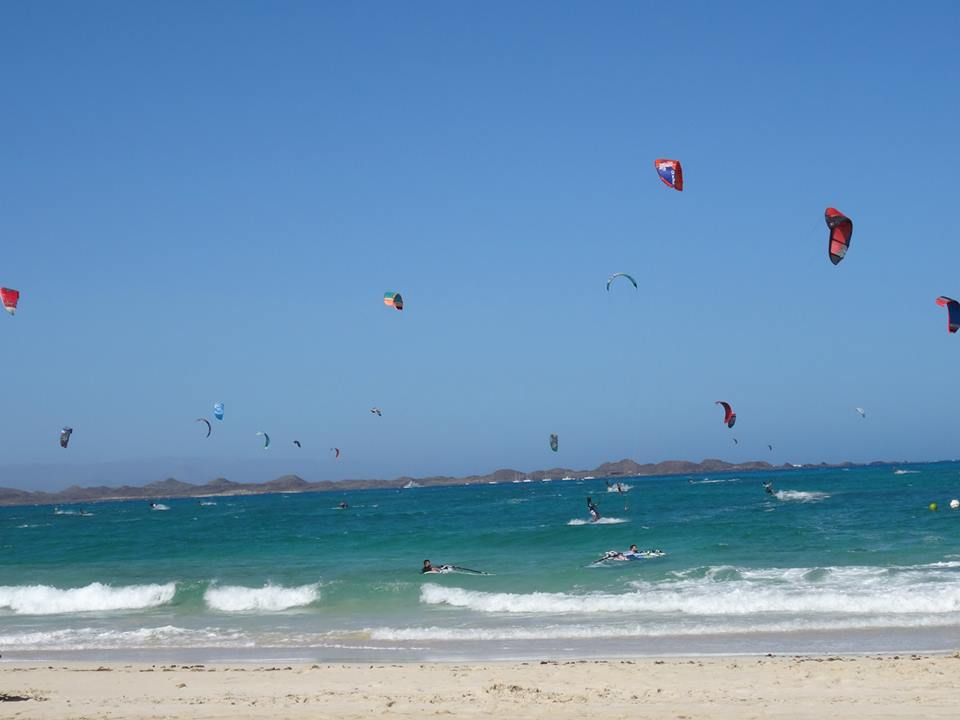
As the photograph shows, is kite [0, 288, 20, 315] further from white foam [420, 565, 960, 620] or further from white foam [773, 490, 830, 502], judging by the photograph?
white foam [773, 490, 830, 502]

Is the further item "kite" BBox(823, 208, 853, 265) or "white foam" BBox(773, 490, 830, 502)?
"white foam" BBox(773, 490, 830, 502)

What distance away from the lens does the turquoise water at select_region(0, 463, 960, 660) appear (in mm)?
15203

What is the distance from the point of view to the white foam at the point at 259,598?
68.5ft

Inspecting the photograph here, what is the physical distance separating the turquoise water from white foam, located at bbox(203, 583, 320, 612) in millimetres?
63

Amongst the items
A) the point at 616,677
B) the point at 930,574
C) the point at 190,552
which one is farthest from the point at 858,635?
the point at 190,552

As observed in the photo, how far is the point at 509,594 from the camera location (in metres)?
20.2

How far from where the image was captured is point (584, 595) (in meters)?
19.5

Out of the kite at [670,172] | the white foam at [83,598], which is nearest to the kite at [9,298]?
the white foam at [83,598]

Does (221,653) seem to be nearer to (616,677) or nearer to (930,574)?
(616,677)

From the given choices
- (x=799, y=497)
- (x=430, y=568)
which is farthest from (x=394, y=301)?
(x=799, y=497)

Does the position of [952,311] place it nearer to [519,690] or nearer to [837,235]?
[837,235]

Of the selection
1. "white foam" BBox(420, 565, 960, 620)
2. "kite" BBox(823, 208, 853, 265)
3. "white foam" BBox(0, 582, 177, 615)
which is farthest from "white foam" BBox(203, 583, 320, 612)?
"kite" BBox(823, 208, 853, 265)

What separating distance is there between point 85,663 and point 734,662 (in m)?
8.91

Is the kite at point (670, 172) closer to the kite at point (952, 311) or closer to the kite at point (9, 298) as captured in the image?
the kite at point (952, 311)
